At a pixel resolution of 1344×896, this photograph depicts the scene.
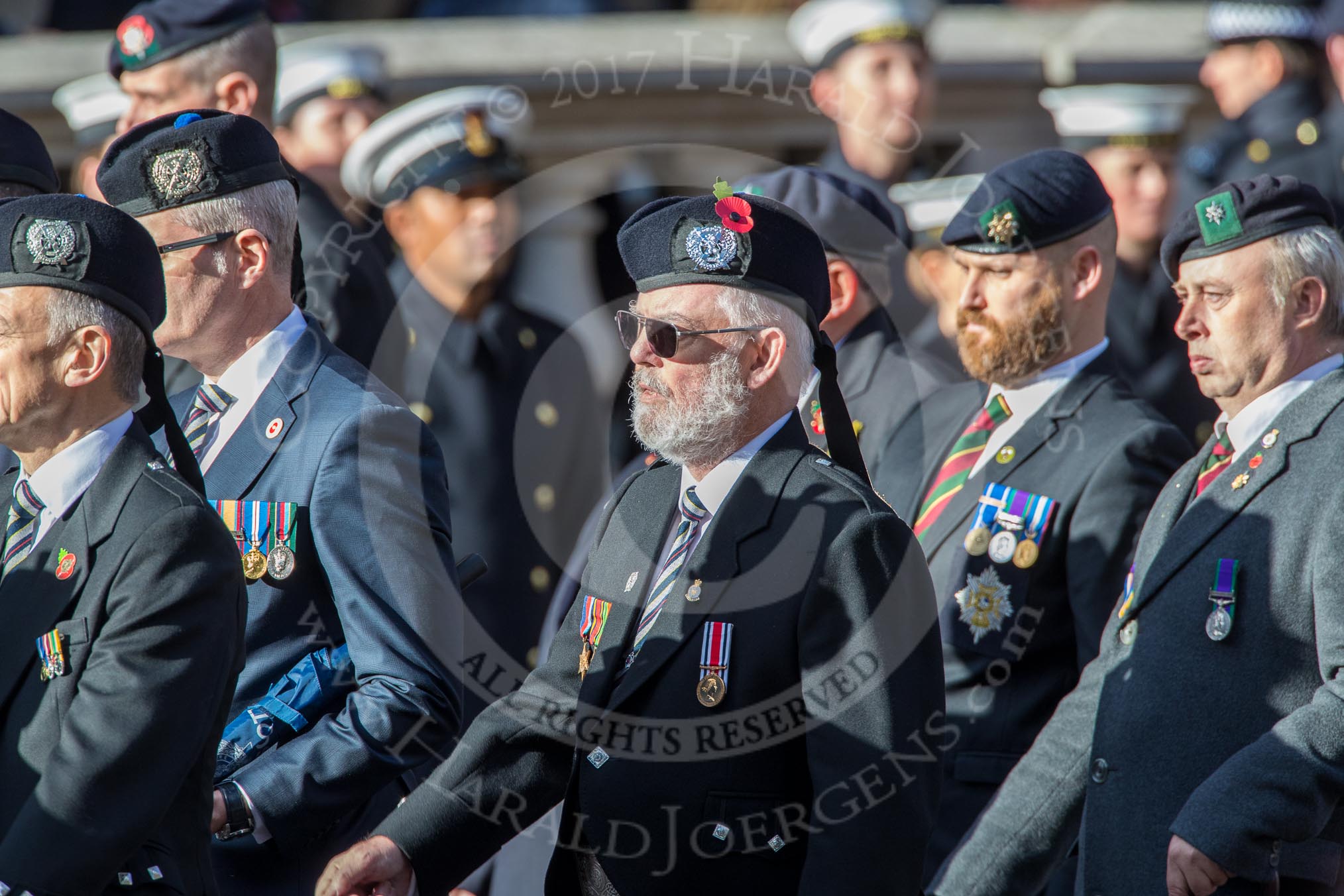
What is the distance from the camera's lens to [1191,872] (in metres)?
3.70

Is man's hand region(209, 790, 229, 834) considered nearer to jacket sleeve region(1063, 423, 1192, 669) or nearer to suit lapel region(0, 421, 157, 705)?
suit lapel region(0, 421, 157, 705)

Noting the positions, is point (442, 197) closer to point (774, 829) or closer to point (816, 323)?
point (816, 323)

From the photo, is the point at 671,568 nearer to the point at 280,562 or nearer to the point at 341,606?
the point at 341,606

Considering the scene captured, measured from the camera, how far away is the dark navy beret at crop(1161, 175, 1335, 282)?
4207 millimetres

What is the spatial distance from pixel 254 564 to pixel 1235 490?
2033 mm

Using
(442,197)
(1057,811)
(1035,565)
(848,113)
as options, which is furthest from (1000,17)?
(1057,811)

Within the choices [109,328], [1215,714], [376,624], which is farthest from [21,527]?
[1215,714]

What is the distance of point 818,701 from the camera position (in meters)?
3.42

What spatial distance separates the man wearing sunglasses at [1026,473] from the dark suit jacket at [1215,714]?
11.0 inches

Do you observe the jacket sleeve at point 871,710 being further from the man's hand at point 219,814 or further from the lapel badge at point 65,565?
the lapel badge at point 65,565

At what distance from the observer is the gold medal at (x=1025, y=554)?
4.62 metres

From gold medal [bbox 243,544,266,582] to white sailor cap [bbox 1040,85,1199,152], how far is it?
164 inches

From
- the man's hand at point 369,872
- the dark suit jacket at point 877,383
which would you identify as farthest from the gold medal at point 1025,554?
the man's hand at point 369,872

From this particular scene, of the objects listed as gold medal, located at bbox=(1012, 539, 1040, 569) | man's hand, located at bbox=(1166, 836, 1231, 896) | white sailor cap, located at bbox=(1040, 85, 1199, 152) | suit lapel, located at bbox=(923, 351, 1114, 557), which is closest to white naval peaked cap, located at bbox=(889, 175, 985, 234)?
white sailor cap, located at bbox=(1040, 85, 1199, 152)
